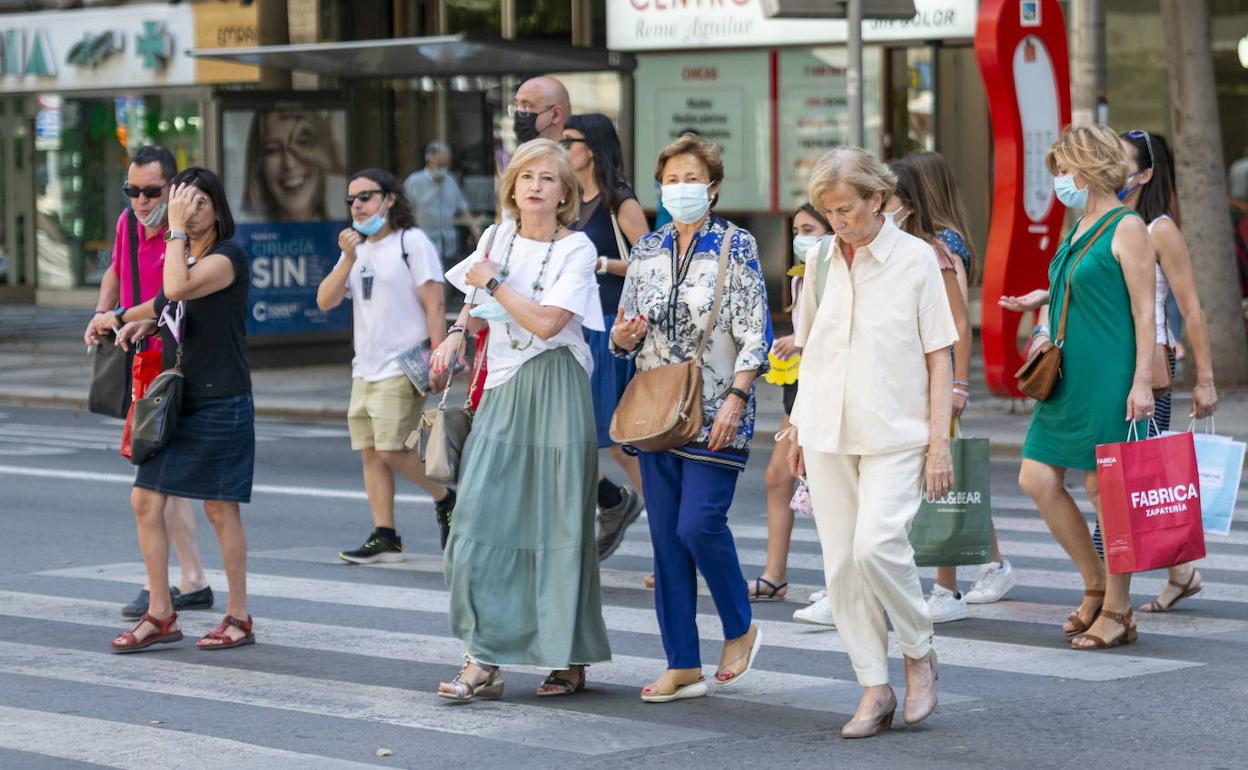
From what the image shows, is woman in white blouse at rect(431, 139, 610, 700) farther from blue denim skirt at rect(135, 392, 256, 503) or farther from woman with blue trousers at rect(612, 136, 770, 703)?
blue denim skirt at rect(135, 392, 256, 503)

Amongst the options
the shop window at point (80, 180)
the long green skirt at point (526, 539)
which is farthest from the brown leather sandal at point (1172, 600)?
the shop window at point (80, 180)

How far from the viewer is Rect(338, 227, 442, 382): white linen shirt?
9938 millimetres

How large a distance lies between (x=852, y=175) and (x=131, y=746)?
2.73 meters

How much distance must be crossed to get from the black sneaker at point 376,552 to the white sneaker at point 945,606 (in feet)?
9.76

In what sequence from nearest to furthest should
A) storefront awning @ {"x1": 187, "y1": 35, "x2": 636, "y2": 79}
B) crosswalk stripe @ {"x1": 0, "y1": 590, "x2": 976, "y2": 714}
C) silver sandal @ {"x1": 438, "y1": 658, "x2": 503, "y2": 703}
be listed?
silver sandal @ {"x1": 438, "y1": 658, "x2": 503, "y2": 703}
crosswalk stripe @ {"x1": 0, "y1": 590, "x2": 976, "y2": 714}
storefront awning @ {"x1": 187, "y1": 35, "x2": 636, "y2": 79}

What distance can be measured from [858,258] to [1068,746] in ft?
5.12

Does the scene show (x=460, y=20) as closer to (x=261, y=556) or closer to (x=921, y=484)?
(x=261, y=556)

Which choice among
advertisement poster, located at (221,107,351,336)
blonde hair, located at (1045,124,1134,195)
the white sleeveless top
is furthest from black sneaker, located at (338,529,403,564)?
advertisement poster, located at (221,107,351,336)

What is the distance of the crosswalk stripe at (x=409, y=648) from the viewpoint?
690cm

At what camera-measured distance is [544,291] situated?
22.2 feet

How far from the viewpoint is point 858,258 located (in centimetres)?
631

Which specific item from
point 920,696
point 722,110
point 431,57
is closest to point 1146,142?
point 920,696

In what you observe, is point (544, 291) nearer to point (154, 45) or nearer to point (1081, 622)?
point (1081, 622)

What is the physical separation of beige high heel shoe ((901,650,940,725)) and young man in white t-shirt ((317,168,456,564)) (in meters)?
3.92
